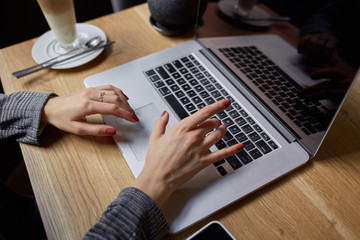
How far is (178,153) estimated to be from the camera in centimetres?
46

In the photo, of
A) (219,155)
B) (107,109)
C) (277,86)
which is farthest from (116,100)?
(277,86)

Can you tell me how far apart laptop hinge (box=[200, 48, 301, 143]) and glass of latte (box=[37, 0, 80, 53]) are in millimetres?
344

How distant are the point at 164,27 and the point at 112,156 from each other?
0.43 m

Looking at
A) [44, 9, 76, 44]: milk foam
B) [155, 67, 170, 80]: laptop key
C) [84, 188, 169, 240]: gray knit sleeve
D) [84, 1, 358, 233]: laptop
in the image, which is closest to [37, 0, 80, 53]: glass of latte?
[44, 9, 76, 44]: milk foam

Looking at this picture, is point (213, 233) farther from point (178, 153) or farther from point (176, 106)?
point (176, 106)

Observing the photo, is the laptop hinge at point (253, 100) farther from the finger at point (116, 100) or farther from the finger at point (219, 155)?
the finger at point (116, 100)

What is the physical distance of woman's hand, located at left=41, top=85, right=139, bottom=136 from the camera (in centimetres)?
51

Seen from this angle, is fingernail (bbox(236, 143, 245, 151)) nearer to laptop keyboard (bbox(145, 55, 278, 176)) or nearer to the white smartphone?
laptop keyboard (bbox(145, 55, 278, 176))

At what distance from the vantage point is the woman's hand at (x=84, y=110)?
51 centimetres

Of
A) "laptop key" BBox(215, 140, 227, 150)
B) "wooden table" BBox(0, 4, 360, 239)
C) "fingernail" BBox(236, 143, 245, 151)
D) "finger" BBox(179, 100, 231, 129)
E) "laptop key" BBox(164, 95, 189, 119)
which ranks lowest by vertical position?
"wooden table" BBox(0, 4, 360, 239)

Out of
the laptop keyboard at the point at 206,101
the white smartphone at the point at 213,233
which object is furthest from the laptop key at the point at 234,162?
the white smartphone at the point at 213,233

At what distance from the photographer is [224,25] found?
663 millimetres

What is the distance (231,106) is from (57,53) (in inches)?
18.7

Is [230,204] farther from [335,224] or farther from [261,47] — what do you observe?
[261,47]
